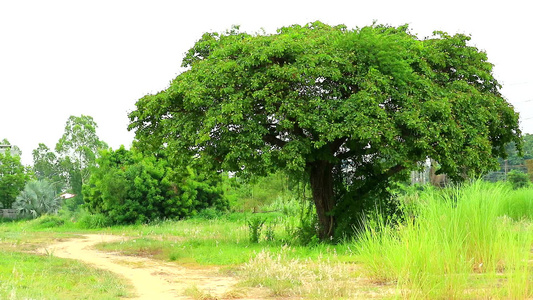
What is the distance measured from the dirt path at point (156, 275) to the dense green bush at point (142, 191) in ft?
34.7

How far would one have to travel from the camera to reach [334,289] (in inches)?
270

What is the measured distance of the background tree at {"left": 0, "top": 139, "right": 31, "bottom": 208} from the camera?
47.8 m

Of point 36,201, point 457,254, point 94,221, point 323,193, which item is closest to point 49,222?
→ point 94,221

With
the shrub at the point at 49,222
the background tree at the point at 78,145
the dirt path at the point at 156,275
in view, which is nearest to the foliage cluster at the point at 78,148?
the background tree at the point at 78,145

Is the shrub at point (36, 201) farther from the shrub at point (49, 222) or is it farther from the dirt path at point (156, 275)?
the dirt path at point (156, 275)

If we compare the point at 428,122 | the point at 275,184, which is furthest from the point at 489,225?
the point at 275,184

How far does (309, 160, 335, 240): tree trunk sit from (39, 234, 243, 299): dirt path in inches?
171

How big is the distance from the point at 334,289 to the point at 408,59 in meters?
7.50

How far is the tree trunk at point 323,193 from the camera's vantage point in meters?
14.3

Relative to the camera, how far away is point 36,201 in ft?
138

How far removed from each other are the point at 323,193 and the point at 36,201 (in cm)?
3437

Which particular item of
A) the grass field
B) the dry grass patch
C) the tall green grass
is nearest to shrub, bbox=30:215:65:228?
the grass field

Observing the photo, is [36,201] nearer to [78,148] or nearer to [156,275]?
[78,148]

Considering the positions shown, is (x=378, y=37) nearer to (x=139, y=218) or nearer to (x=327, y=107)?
(x=327, y=107)
